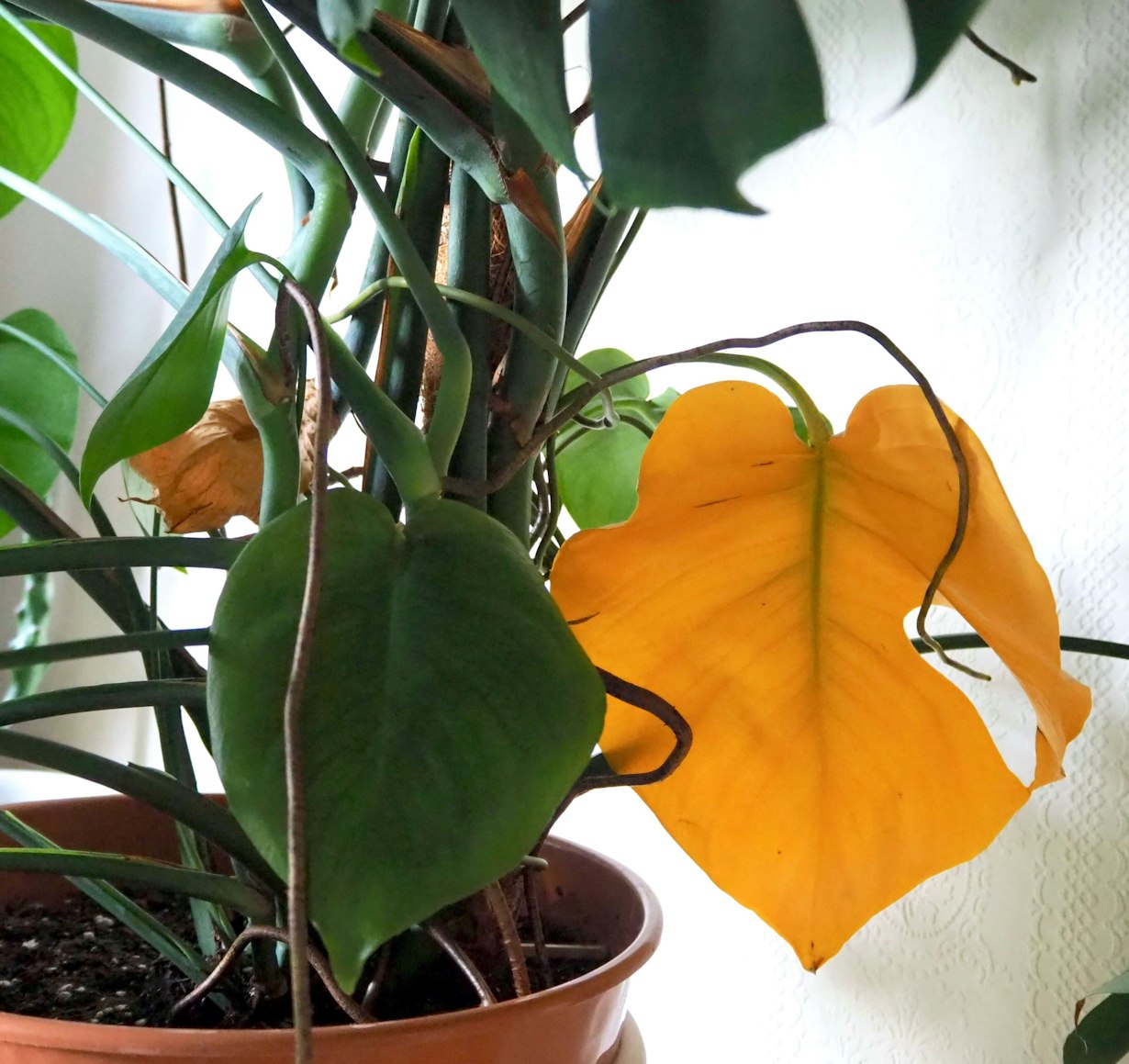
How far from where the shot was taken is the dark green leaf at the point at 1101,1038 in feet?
1.39

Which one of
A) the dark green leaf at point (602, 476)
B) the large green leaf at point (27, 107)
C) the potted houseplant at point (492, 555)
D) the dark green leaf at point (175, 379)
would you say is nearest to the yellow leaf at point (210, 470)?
the potted houseplant at point (492, 555)

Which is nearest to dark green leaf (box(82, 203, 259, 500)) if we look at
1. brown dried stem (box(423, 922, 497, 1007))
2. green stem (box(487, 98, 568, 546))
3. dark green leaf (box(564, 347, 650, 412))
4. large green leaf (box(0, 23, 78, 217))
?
green stem (box(487, 98, 568, 546))

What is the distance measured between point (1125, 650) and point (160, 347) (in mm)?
443

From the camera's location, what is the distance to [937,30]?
6.6 inches

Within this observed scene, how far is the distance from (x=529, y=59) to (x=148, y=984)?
17.3 inches

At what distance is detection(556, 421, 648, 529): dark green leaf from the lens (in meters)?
0.60

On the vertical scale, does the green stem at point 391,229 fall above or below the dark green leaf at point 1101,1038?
above

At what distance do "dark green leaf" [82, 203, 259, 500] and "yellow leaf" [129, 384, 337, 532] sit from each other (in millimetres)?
105

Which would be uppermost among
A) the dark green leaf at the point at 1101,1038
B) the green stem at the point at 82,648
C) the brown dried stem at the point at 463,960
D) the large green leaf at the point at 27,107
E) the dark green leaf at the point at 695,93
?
the large green leaf at the point at 27,107

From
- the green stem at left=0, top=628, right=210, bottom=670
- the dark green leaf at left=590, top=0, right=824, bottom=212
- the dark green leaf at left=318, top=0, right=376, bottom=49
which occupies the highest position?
the dark green leaf at left=318, top=0, right=376, bottom=49

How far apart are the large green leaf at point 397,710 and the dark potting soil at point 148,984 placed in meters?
0.22

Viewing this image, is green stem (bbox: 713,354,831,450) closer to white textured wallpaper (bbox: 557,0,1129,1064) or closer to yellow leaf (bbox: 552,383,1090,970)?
yellow leaf (bbox: 552,383,1090,970)

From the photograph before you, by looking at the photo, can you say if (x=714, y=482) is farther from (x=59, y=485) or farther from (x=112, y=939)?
(x=59, y=485)

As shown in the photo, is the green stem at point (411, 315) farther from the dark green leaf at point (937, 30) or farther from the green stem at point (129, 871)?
the dark green leaf at point (937, 30)
